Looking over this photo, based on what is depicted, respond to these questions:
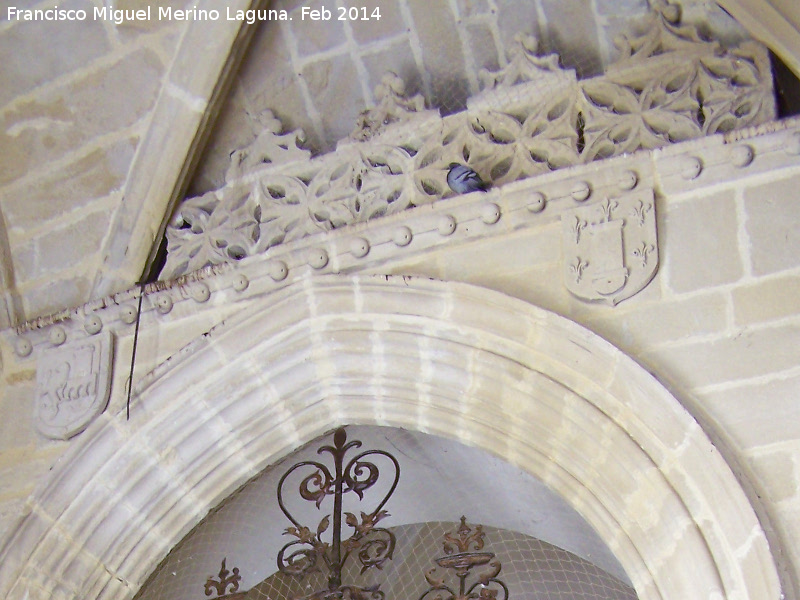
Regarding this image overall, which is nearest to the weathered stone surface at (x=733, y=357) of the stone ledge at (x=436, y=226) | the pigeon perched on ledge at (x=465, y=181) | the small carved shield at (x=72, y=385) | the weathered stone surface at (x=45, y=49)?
the stone ledge at (x=436, y=226)

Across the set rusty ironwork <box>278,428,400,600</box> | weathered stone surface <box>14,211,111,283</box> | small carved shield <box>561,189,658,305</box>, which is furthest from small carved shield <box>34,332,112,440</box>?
small carved shield <box>561,189,658,305</box>

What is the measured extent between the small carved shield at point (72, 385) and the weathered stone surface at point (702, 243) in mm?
1943

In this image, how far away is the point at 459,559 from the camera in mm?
4316

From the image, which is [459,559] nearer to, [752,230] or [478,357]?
[478,357]

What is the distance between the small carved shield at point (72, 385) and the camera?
172 inches

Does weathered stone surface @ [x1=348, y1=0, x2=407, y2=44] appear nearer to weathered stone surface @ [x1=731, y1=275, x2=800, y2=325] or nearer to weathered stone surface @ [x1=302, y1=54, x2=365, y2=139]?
weathered stone surface @ [x1=302, y1=54, x2=365, y2=139]

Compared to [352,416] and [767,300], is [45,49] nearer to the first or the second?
[352,416]

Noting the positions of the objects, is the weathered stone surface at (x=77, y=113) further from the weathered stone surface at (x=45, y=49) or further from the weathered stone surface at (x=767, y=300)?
the weathered stone surface at (x=767, y=300)

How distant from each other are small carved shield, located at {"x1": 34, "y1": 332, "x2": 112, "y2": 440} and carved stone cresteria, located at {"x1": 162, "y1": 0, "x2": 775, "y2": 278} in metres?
0.38

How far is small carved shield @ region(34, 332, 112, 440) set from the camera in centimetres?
437

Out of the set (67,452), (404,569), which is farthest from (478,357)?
(404,569)

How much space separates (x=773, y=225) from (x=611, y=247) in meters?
0.47

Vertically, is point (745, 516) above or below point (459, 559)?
below

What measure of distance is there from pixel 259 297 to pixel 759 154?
5.49 feet
